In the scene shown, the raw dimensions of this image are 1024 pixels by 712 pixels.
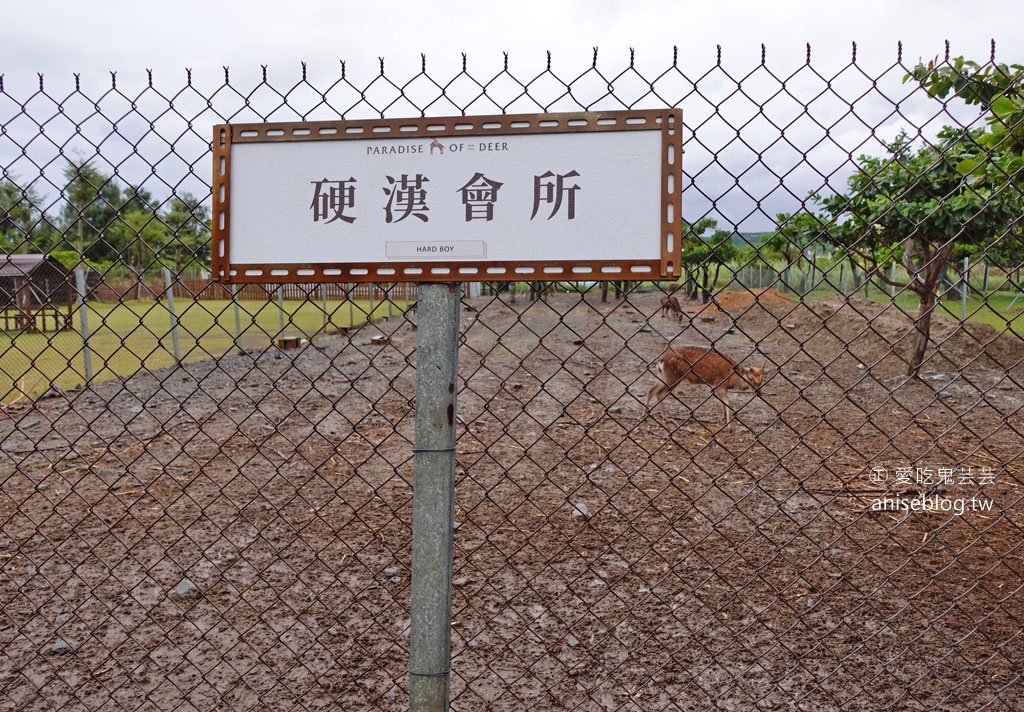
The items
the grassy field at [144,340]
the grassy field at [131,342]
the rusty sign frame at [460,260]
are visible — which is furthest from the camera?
the grassy field at [144,340]

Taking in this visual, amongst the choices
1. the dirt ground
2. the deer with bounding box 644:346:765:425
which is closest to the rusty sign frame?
A: the dirt ground

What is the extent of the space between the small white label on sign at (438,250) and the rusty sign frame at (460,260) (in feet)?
0.05

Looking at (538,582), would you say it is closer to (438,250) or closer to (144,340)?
(438,250)

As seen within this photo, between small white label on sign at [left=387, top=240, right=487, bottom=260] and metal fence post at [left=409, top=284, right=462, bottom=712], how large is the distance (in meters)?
0.07

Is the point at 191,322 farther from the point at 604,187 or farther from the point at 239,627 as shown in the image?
the point at 604,187

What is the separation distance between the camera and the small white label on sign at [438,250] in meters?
1.65

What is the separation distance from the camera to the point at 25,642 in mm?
3057

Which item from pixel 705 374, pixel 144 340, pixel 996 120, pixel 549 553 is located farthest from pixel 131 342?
pixel 996 120

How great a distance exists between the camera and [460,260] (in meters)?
1.66

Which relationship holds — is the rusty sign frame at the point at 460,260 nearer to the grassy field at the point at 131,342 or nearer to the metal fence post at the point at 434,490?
the metal fence post at the point at 434,490

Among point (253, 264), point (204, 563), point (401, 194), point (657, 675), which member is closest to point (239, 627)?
point (204, 563)

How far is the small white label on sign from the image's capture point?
165cm

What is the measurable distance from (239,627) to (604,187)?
102 inches

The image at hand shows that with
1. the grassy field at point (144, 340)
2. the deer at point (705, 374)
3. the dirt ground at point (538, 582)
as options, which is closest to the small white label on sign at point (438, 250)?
the dirt ground at point (538, 582)
